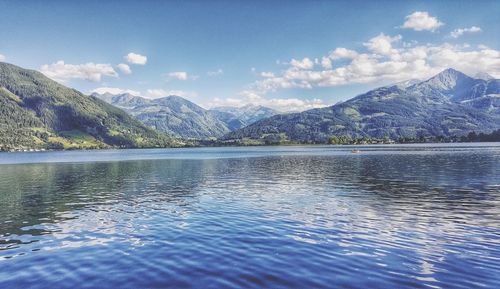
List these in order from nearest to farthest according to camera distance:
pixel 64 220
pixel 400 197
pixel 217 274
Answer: pixel 217 274 → pixel 64 220 → pixel 400 197

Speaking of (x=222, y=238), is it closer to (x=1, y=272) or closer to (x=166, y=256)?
(x=166, y=256)

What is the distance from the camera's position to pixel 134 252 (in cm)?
2703

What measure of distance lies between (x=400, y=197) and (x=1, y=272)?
49278mm

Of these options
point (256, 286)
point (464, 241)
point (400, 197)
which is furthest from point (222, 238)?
point (400, 197)

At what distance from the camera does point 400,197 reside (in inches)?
2072

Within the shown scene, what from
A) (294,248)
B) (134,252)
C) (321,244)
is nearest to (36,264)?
(134,252)

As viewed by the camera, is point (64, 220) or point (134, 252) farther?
point (64, 220)

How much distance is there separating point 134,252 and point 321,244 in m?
14.8

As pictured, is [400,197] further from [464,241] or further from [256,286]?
[256,286]

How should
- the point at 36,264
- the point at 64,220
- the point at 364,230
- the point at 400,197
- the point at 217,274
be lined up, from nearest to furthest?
the point at 217,274 → the point at 36,264 → the point at 364,230 → the point at 64,220 → the point at 400,197

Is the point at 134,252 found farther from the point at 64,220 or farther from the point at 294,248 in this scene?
the point at 64,220

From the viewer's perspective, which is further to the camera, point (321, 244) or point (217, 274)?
point (321, 244)

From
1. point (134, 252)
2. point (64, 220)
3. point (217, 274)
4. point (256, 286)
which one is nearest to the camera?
point (256, 286)

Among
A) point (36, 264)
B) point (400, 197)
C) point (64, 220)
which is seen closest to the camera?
point (36, 264)
